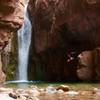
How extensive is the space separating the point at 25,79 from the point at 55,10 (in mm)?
7413

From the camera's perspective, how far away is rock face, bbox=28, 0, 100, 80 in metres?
31.8

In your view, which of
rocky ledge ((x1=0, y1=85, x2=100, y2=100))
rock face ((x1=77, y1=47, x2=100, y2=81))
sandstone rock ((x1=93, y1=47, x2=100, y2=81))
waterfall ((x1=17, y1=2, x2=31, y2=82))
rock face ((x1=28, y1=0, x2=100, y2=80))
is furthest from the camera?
waterfall ((x1=17, y1=2, x2=31, y2=82))

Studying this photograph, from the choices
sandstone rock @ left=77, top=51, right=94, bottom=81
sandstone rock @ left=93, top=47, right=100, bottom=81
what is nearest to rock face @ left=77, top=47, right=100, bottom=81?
sandstone rock @ left=77, top=51, right=94, bottom=81

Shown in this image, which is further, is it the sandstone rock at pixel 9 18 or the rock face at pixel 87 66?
the rock face at pixel 87 66

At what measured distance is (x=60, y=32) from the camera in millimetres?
33844

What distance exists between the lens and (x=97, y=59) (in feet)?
97.1

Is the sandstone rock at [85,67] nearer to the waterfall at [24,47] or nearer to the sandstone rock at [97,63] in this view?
the sandstone rock at [97,63]

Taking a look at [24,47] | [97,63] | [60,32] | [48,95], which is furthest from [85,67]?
[48,95]

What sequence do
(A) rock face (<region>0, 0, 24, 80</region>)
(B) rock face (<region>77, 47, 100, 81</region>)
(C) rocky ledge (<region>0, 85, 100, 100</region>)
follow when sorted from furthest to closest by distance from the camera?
(B) rock face (<region>77, 47, 100, 81</region>) → (A) rock face (<region>0, 0, 24, 80</region>) → (C) rocky ledge (<region>0, 85, 100, 100</region>)

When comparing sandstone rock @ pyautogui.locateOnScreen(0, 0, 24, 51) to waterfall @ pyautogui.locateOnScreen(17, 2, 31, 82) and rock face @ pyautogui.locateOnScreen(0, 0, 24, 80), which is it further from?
waterfall @ pyautogui.locateOnScreen(17, 2, 31, 82)

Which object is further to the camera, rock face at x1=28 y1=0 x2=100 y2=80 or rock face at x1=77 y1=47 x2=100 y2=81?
rock face at x1=28 y1=0 x2=100 y2=80

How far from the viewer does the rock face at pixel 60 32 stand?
1251 inches

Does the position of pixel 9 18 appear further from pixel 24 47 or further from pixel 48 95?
pixel 24 47

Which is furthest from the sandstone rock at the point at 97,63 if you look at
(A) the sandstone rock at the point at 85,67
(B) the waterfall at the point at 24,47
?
(B) the waterfall at the point at 24,47
